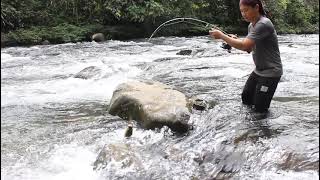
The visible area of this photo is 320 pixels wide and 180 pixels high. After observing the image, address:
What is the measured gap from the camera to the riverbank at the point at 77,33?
61.2 ft

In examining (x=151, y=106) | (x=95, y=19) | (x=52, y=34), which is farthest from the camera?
(x=95, y=19)

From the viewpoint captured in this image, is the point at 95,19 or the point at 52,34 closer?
the point at 52,34

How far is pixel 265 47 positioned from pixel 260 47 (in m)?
0.06

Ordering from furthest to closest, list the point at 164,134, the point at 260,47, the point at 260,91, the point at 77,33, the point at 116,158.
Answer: the point at 77,33 → the point at 164,134 → the point at 260,91 → the point at 260,47 → the point at 116,158

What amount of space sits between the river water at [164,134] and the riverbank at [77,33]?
25.7 ft

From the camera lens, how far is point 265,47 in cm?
545

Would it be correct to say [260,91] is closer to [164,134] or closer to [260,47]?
[260,47]

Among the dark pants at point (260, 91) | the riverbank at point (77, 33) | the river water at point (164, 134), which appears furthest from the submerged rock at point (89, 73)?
the riverbank at point (77, 33)

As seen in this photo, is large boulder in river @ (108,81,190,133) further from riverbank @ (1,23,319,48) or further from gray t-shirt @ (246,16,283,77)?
riverbank @ (1,23,319,48)

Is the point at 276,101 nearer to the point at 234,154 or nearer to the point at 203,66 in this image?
the point at 234,154

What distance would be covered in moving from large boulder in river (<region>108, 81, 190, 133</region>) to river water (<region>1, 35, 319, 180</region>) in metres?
0.12

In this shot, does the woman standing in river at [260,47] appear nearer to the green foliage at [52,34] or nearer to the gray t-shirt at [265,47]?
the gray t-shirt at [265,47]

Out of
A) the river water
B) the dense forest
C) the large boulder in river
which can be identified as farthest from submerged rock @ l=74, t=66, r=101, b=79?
the dense forest

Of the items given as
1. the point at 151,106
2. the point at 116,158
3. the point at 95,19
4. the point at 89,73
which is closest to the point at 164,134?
the point at 151,106
